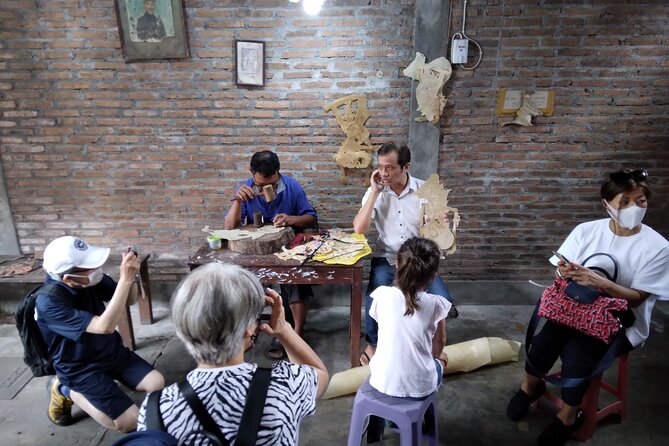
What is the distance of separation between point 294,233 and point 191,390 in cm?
233

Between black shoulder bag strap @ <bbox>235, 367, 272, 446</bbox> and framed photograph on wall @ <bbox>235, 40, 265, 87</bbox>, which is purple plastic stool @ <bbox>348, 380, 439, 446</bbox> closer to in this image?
black shoulder bag strap @ <bbox>235, 367, 272, 446</bbox>

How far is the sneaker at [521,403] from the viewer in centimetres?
267

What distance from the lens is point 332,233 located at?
3535 millimetres

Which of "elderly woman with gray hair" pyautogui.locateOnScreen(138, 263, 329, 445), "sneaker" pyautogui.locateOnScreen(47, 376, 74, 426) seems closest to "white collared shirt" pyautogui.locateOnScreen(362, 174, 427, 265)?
"elderly woman with gray hair" pyautogui.locateOnScreen(138, 263, 329, 445)

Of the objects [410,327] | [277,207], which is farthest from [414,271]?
[277,207]

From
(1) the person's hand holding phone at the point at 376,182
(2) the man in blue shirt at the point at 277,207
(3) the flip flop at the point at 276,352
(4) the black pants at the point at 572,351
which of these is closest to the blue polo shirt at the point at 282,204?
(2) the man in blue shirt at the point at 277,207

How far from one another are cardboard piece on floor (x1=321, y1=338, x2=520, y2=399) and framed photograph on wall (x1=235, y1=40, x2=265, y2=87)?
8.68 ft

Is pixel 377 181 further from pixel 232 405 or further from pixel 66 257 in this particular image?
pixel 232 405

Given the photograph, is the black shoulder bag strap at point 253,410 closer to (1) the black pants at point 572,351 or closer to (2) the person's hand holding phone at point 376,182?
(1) the black pants at point 572,351

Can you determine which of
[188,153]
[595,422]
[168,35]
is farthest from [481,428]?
[168,35]

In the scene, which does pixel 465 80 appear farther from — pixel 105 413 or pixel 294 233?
pixel 105 413

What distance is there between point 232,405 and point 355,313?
1839mm

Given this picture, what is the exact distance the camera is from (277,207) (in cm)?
→ 364

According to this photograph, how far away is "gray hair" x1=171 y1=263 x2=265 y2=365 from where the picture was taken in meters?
1.25
